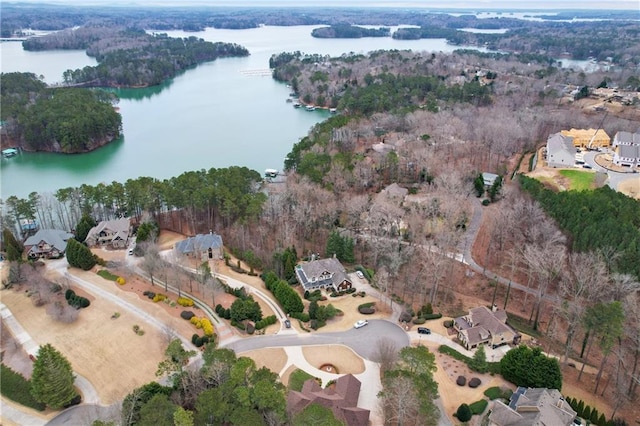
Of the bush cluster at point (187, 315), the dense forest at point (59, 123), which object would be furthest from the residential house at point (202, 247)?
the dense forest at point (59, 123)

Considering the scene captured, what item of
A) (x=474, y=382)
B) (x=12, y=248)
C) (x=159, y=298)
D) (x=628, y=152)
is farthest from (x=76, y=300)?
→ (x=628, y=152)

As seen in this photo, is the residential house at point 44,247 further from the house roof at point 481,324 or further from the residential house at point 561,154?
the residential house at point 561,154

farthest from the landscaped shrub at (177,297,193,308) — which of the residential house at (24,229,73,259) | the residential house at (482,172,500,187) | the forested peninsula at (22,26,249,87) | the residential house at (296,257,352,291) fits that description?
the forested peninsula at (22,26,249,87)

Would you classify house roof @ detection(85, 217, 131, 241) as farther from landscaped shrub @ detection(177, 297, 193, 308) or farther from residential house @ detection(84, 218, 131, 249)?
landscaped shrub @ detection(177, 297, 193, 308)

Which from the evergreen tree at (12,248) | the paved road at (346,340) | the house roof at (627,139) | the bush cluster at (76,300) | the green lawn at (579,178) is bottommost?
the paved road at (346,340)

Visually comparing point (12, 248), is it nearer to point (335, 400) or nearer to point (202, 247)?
point (202, 247)
